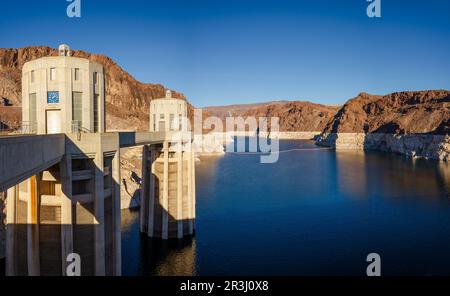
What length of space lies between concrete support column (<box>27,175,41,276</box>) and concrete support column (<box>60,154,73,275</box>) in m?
1.52

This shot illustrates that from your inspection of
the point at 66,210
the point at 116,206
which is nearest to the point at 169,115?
the point at 116,206

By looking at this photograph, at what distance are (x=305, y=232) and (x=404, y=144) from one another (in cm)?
12831

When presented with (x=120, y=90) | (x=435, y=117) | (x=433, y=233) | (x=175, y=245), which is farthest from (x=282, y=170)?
(x=120, y=90)

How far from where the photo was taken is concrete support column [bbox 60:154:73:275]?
49.0 feet

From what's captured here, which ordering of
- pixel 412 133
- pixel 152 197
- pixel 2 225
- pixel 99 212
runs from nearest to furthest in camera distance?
pixel 99 212 → pixel 2 225 → pixel 152 197 → pixel 412 133

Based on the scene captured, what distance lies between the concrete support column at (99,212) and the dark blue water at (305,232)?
1463 centimetres

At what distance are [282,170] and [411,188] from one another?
35.4 metres

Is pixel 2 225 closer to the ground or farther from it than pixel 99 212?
closer to the ground

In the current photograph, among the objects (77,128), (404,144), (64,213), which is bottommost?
(64,213)

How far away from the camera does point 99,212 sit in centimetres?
1606

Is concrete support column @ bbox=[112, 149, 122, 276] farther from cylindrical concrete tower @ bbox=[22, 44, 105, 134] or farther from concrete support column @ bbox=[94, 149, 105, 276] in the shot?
cylindrical concrete tower @ bbox=[22, 44, 105, 134]

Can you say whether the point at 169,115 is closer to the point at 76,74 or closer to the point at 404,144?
the point at 76,74
